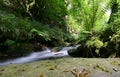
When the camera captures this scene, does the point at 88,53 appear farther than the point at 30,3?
No

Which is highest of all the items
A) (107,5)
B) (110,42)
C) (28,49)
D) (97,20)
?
(107,5)

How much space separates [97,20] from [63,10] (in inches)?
133

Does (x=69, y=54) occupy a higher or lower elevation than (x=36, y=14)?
lower

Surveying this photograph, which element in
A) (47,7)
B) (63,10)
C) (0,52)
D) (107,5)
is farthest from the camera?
(47,7)

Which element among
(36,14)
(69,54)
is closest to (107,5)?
(69,54)

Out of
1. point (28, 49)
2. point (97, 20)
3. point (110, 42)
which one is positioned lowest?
point (28, 49)

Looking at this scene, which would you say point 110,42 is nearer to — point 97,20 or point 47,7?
point 97,20

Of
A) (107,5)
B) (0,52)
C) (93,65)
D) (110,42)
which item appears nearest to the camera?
(93,65)

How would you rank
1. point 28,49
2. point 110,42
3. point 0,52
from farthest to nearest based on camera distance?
1. point 28,49
2. point 0,52
3. point 110,42

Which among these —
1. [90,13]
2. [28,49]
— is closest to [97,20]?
[90,13]

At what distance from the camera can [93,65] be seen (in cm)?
395

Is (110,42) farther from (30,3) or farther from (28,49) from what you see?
(30,3)

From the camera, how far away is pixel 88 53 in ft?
21.5

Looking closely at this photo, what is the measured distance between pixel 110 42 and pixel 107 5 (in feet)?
4.71
